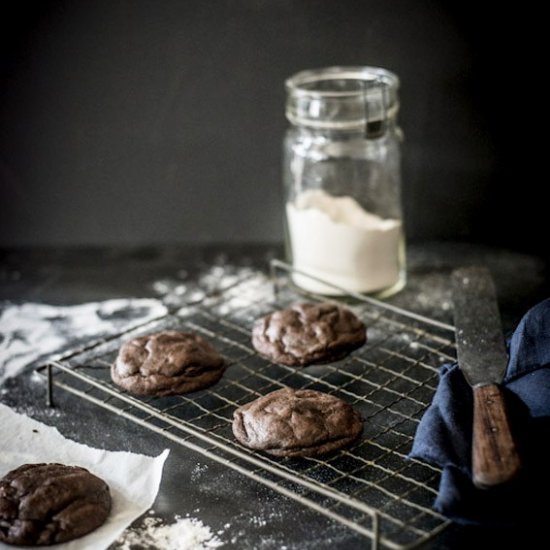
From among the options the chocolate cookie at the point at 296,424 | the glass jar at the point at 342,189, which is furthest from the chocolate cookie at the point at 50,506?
the glass jar at the point at 342,189

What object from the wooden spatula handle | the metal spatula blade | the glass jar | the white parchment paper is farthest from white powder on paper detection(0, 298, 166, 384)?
the wooden spatula handle

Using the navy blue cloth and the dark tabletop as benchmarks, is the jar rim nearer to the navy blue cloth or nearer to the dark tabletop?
the dark tabletop

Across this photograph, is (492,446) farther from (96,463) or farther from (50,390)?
(50,390)

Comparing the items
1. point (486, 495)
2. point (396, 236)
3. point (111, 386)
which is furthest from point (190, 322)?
point (486, 495)

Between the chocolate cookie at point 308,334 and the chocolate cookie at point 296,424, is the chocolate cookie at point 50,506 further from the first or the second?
the chocolate cookie at point 308,334

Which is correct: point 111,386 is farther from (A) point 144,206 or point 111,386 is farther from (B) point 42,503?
(A) point 144,206
